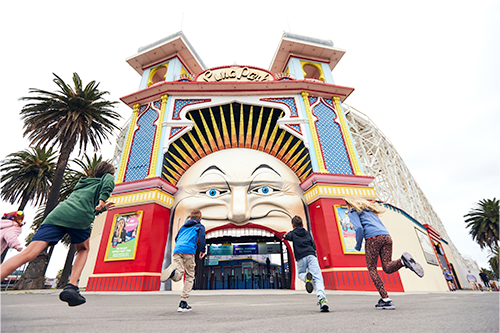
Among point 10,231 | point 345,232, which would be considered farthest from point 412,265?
point 345,232

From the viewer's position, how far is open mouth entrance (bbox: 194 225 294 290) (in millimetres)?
13750

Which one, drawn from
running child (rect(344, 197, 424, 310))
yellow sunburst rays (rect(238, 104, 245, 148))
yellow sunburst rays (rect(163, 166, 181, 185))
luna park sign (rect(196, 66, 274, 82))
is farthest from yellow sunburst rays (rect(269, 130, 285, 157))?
running child (rect(344, 197, 424, 310))

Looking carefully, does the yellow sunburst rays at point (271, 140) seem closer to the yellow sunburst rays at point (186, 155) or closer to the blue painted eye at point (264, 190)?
the blue painted eye at point (264, 190)

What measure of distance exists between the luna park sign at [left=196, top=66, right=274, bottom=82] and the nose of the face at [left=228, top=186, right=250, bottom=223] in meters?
5.82

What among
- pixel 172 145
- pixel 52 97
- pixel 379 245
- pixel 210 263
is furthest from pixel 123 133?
pixel 379 245

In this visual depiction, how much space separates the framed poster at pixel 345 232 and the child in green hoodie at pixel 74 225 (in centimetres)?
801

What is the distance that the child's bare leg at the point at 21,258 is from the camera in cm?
237

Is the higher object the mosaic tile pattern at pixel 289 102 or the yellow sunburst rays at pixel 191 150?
the mosaic tile pattern at pixel 289 102

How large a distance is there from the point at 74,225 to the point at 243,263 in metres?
15.8

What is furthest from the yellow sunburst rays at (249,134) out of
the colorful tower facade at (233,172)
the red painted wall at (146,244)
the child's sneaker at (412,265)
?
the child's sneaker at (412,265)

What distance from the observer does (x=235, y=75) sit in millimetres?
12602

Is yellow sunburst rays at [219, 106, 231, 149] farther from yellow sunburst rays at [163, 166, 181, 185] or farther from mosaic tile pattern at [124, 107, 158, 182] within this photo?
mosaic tile pattern at [124, 107, 158, 182]

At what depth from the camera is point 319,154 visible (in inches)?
424

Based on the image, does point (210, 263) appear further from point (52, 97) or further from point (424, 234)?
point (52, 97)
